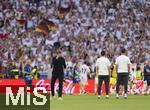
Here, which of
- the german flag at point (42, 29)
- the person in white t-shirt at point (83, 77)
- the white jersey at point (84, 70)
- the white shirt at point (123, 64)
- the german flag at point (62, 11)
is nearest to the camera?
the white shirt at point (123, 64)

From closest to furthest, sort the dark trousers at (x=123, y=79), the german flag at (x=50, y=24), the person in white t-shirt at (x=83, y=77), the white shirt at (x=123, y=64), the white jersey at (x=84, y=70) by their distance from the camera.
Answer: the white shirt at (x=123, y=64), the dark trousers at (x=123, y=79), the person in white t-shirt at (x=83, y=77), the white jersey at (x=84, y=70), the german flag at (x=50, y=24)

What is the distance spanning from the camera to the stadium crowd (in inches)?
1715

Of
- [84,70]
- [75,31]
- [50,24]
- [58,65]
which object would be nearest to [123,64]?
[58,65]

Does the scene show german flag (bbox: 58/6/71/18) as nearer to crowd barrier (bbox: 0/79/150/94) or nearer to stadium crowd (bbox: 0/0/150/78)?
stadium crowd (bbox: 0/0/150/78)

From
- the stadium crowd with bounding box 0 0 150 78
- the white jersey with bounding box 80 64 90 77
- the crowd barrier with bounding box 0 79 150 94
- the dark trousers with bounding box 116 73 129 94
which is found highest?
the stadium crowd with bounding box 0 0 150 78

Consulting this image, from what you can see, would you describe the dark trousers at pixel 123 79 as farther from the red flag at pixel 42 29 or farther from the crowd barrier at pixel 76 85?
the red flag at pixel 42 29

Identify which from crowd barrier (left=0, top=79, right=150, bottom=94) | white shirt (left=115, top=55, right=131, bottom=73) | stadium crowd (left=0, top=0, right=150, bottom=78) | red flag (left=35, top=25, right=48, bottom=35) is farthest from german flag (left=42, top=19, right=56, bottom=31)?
white shirt (left=115, top=55, right=131, bottom=73)

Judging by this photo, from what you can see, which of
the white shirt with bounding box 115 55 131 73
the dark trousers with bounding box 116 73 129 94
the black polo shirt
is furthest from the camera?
the dark trousers with bounding box 116 73 129 94

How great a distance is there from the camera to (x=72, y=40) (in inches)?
1781

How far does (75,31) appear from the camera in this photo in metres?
46.1

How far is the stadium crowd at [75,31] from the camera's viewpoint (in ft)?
143

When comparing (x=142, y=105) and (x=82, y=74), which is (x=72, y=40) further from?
(x=142, y=105)

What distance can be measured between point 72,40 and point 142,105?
18361 millimetres

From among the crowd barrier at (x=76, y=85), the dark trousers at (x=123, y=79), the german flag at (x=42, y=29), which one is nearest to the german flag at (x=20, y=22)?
the german flag at (x=42, y=29)
